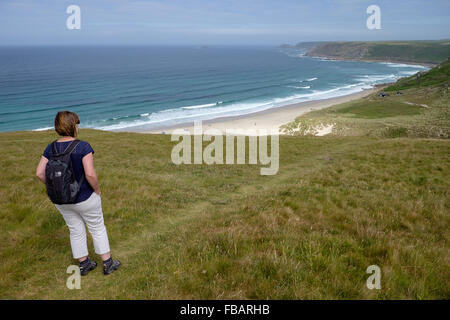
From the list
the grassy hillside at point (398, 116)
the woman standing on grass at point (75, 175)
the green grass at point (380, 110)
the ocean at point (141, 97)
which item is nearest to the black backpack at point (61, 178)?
the woman standing on grass at point (75, 175)

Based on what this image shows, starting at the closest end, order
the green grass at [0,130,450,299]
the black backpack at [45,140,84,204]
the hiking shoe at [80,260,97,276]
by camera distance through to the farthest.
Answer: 1. the green grass at [0,130,450,299]
2. the black backpack at [45,140,84,204]
3. the hiking shoe at [80,260,97,276]

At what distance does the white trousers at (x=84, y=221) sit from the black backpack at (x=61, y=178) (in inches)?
9.9

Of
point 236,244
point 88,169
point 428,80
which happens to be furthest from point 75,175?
point 428,80

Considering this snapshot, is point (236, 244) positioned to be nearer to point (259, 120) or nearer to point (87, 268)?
point (87, 268)

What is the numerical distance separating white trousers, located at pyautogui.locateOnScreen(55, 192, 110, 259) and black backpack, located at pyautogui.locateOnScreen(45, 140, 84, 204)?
0.82ft

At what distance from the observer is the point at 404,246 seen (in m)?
4.57

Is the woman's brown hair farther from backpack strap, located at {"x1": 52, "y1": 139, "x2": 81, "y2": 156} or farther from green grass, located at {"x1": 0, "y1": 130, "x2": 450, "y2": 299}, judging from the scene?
green grass, located at {"x1": 0, "y1": 130, "x2": 450, "y2": 299}

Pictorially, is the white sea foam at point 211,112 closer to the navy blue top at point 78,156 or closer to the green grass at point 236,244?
the green grass at point 236,244

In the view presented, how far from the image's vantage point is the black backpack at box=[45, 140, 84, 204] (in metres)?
3.97

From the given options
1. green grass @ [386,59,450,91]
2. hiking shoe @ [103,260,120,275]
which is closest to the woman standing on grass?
hiking shoe @ [103,260,120,275]

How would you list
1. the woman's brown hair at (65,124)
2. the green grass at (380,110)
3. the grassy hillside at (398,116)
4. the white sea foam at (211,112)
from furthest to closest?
the white sea foam at (211,112) → the green grass at (380,110) → the grassy hillside at (398,116) → the woman's brown hair at (65,124)

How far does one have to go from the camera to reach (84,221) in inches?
184

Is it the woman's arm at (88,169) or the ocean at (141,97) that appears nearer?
the woman's arm at (88,169)

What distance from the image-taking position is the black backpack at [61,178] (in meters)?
3.97
